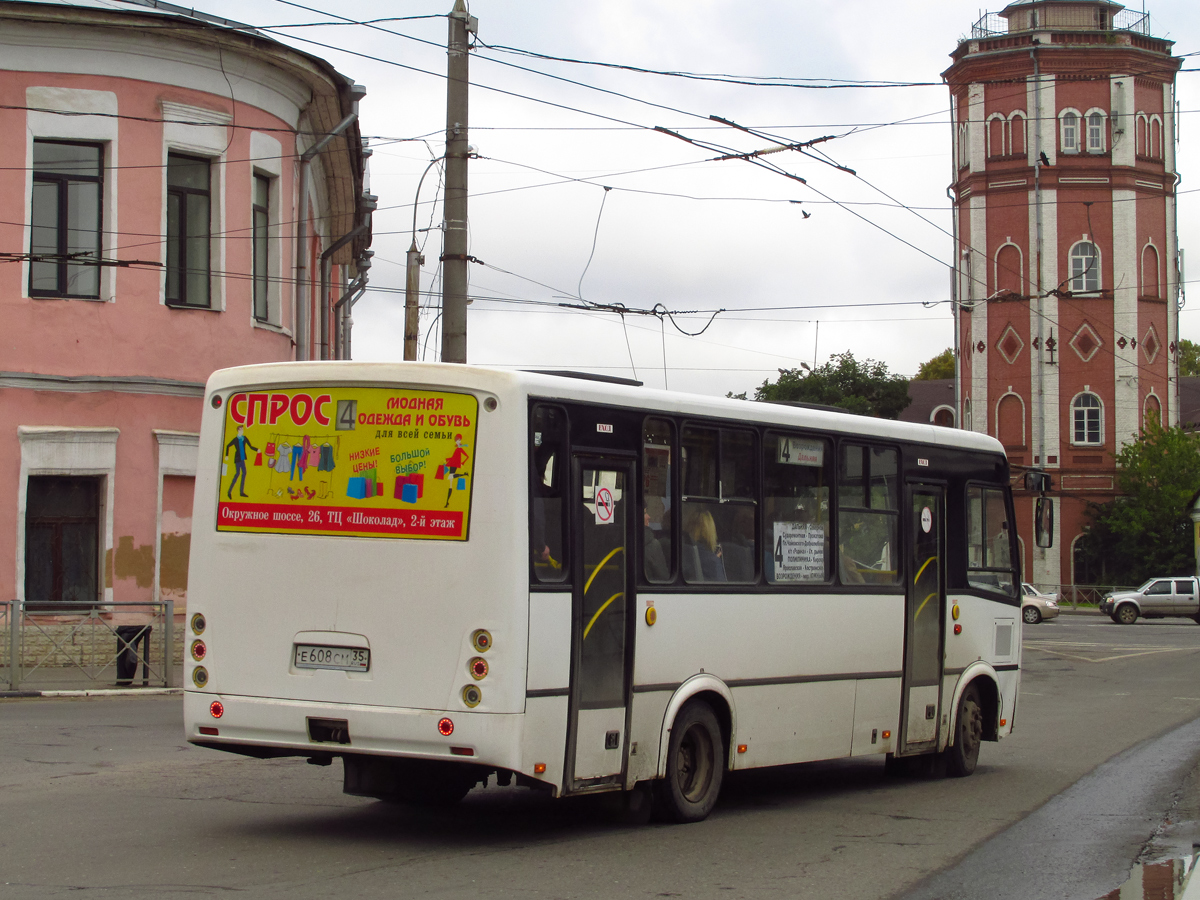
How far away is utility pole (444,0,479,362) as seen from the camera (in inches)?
669

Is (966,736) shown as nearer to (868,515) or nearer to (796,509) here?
(868,515)

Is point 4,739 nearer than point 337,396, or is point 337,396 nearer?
point 337,396

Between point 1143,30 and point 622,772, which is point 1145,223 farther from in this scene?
point 622,772

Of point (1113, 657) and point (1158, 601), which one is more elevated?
point (1158, 601)

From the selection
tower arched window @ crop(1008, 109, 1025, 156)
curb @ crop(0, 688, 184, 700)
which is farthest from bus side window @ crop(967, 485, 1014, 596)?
tower arched window @ crop(1008, 109, 1025, 156)

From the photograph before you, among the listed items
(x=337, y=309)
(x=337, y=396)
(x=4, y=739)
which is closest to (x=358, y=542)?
(x=337, y=396)

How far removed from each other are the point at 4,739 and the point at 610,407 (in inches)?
296

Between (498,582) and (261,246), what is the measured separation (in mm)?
17056

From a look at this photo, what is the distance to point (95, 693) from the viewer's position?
18.7 meters

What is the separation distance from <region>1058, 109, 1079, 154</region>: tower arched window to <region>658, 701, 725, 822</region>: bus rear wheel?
57401 millimetres

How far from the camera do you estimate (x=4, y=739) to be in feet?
45.6

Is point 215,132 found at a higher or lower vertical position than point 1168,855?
higher

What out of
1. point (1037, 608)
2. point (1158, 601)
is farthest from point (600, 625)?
point (1158, 601)

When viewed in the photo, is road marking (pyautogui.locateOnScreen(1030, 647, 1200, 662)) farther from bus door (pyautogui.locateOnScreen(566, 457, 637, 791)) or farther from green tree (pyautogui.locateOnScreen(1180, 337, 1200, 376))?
green tree (pyautogui.locateOnScreen(1180, 337, 1200, 376))
